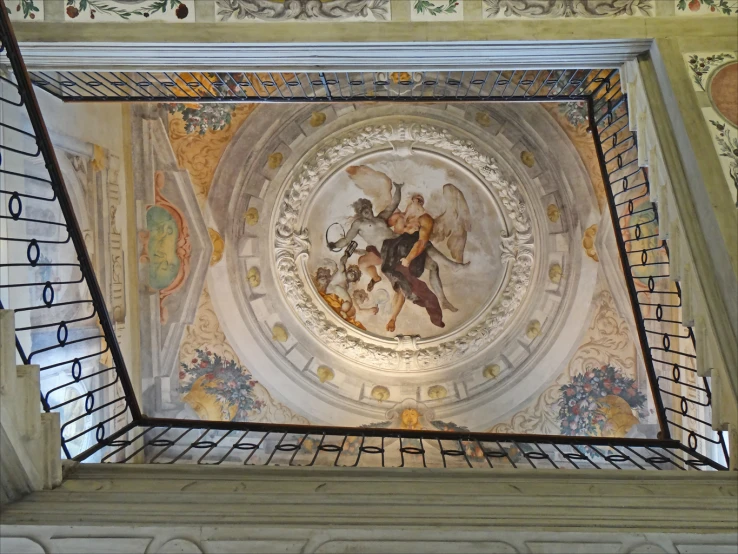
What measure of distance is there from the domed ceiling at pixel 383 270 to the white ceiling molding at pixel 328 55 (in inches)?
138

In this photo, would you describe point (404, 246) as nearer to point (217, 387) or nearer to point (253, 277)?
point (253, 277)

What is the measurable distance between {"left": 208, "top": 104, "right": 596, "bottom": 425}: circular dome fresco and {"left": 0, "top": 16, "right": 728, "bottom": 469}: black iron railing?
2.57ft

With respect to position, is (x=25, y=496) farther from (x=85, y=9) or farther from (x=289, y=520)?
(x=85, y=9)

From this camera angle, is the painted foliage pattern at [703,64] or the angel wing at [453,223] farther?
the angel wing at [453,223]

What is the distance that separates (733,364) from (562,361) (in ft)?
17.5

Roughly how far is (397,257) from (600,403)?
403 centimetres

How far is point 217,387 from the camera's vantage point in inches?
337

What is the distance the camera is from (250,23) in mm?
4102

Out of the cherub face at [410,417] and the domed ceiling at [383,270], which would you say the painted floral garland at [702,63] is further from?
the cherub face at [410,417]

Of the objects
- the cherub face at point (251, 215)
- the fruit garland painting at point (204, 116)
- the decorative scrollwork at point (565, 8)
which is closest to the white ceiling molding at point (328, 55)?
the decorative scrollwork at point (565, 8)

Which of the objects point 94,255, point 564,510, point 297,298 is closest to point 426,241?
point 297,298

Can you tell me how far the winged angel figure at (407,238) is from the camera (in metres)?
8.62

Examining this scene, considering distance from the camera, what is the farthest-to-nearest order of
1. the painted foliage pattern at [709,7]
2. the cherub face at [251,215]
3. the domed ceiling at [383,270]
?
the cherub face at [251,215]
the domed ceiling at [383,270]
the painted foliage pattern at [709,7]

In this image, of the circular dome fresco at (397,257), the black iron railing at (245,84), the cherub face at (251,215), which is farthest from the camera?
the cherub face at (251,215)
